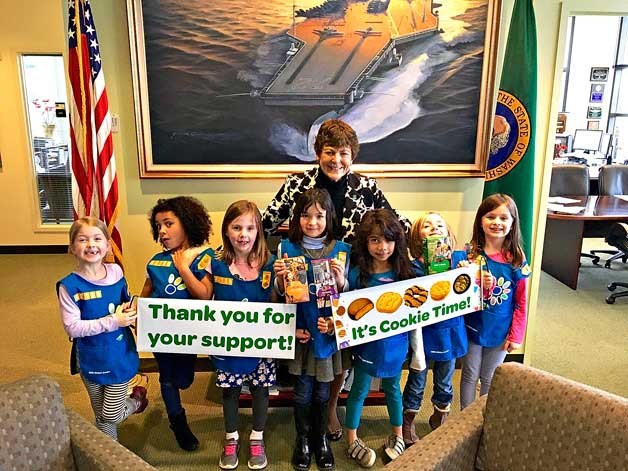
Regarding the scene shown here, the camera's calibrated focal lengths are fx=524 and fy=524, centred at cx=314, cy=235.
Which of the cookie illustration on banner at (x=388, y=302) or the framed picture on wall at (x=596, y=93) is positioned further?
the framed picture on wall at (x=596, y=93)

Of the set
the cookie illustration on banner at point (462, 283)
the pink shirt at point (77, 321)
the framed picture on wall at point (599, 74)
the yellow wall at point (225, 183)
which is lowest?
the pink shirt at point (77, 321)

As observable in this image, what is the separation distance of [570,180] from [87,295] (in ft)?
15.9

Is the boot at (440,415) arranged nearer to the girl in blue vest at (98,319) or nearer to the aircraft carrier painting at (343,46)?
the girl in blue vest at (98,319)

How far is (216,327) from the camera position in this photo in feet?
6.85

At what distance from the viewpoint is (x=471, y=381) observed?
8.00ft

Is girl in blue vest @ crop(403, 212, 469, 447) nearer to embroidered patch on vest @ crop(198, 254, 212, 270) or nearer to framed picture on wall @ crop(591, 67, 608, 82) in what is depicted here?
embroidered patch on vest @ crop(198, 254, 212, 270)

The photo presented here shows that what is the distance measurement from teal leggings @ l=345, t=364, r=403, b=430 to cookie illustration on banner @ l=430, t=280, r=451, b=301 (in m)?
0.40

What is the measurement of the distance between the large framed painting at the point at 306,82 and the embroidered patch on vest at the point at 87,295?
40.5 inches

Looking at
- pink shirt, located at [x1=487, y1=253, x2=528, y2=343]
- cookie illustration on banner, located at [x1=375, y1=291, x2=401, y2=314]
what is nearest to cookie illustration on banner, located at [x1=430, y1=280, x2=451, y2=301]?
cookie illustration on banner, located at [x1=375, y1=291, x2=401, y2=314]

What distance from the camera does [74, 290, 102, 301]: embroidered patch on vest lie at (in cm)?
197

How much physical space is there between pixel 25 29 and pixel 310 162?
12.5 ft

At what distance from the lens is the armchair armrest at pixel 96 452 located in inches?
57.1

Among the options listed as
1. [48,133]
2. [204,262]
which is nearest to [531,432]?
[204,262]

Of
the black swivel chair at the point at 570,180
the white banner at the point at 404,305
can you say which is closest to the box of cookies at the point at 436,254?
the white banner at the point at 404,305
